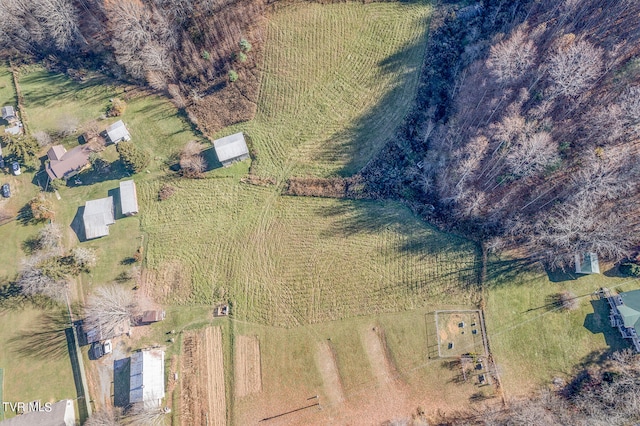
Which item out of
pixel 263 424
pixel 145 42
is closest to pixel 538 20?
pixel 145 42

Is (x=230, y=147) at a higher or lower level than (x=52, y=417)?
higher

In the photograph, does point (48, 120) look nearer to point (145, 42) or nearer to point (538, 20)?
point (145, 42)

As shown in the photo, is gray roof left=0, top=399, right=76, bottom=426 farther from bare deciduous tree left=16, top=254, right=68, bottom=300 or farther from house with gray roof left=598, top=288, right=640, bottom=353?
house with gray roof left=598, top=288, right=640, bottom=353

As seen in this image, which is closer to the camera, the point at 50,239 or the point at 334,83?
the point at 50,239

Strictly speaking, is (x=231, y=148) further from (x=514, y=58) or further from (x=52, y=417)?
(x=514, y=58)

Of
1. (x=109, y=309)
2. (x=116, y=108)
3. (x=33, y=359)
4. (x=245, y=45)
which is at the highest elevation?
(x=245, y=45)

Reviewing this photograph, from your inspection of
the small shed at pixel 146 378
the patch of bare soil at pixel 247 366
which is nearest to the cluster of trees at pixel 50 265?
the small shed at pixel 146 378

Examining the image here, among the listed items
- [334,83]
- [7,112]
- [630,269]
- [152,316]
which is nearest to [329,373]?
[152,316]

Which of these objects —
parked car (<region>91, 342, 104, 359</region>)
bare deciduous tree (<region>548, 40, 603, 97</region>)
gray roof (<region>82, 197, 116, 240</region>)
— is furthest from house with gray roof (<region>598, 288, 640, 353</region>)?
gray roof (<region>82, 197, 116, 240</region>)

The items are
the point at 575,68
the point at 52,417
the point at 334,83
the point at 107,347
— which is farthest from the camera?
the point at 334,83
